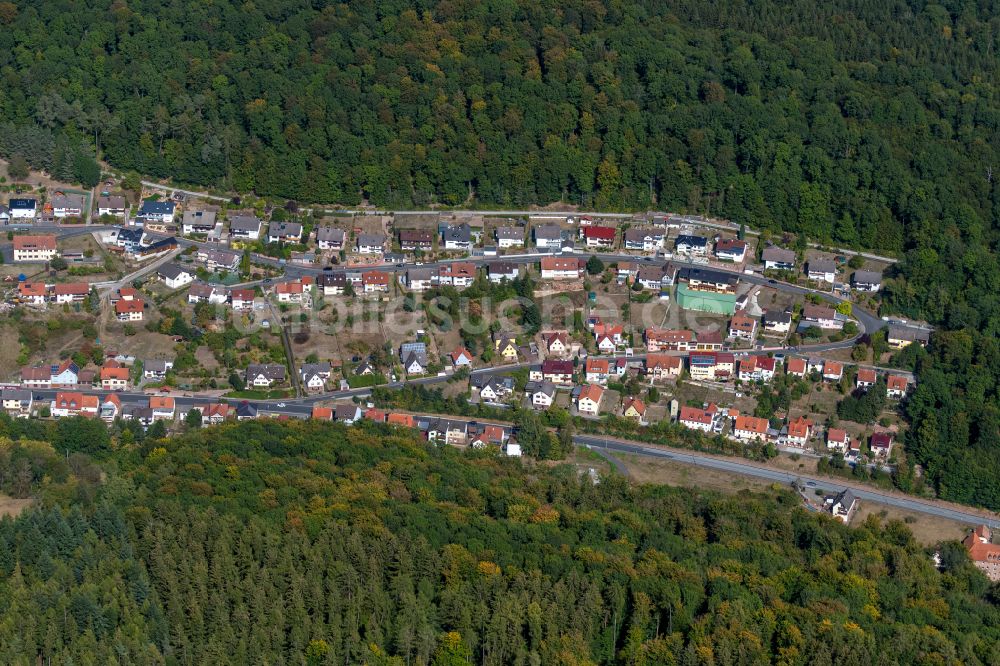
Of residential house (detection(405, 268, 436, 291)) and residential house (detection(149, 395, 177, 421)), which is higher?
residential house (detection(405, 268, 436, 291))

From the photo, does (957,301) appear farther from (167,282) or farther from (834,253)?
(167,282)

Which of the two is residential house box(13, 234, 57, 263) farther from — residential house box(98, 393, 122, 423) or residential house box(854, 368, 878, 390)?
residential house box(854, 368, 878, 390)

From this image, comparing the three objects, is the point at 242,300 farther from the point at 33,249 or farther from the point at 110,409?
the point at 33,249

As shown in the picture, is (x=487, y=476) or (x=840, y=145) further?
(x=840, y=145)

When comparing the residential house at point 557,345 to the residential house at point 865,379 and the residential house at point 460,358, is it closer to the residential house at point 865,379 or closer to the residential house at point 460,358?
the residential house at point 460,358

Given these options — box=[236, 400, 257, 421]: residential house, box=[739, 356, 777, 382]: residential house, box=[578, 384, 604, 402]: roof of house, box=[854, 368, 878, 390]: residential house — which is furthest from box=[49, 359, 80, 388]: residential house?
box=[854, 368, 878, 390]: residential house

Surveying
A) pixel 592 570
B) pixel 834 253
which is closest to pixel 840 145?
pixel 834 253

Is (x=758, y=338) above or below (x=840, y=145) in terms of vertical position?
below
